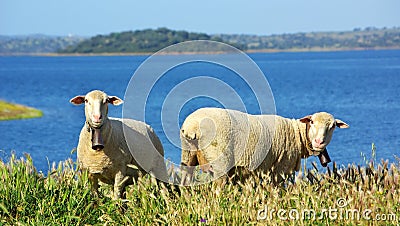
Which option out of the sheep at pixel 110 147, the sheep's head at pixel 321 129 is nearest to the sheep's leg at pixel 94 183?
the sheep at pixel 110 147

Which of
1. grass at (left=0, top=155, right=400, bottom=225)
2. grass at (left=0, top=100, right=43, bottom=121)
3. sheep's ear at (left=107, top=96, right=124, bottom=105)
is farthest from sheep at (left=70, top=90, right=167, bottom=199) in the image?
grass at (left=0, top=100, right=43, bottom=121)

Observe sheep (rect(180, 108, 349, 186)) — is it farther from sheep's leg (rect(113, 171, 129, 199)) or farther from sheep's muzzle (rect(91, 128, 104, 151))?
sheep's muzzle (rect(91, 128, 104, 151))

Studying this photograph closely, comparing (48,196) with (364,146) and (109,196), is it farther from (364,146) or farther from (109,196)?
(364,146)

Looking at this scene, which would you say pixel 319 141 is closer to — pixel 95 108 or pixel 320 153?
pixel 320 153

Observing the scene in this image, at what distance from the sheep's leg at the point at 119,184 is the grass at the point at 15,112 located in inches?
1803

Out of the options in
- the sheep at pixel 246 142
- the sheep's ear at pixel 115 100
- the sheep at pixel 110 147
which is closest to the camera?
the sheep at pixel 110 147

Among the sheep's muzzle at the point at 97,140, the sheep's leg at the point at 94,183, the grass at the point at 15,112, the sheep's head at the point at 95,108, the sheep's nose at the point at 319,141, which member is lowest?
the grass at the point at 15,112

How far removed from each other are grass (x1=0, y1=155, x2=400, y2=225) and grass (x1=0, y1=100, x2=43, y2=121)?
46.0 m

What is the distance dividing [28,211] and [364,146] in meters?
22.1

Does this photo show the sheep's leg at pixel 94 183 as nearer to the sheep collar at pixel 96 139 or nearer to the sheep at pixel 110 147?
the sheep at pixel 110 147

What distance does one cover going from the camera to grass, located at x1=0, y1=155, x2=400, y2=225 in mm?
7580

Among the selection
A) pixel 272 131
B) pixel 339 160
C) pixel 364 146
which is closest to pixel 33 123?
pixel 364 146

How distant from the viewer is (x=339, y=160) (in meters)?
23.2

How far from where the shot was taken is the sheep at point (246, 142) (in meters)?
9.58
